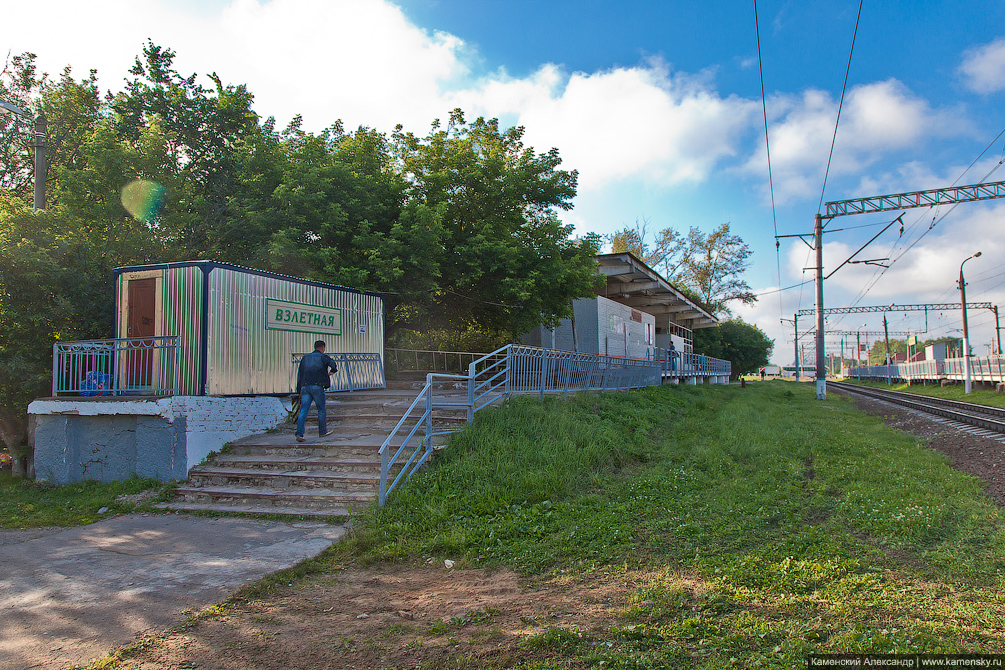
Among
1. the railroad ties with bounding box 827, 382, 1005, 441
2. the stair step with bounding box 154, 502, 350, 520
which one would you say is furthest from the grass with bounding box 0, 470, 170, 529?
the railroad ties with bounding box 827, 382, 1005, 441

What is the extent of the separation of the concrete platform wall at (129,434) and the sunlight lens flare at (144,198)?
6.67 meters

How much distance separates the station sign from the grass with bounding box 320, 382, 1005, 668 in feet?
14.5

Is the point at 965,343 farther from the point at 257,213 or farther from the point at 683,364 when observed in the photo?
the point at 257,213

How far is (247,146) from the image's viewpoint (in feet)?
50.4

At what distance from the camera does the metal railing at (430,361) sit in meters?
19.3

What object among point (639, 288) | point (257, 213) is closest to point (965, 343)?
point (639, 288)

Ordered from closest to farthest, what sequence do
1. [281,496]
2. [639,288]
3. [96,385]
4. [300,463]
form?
[281,496], [300,463], [96,385], [639,288]

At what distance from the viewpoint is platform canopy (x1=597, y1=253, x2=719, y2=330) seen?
24.3m

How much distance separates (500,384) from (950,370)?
4330cm

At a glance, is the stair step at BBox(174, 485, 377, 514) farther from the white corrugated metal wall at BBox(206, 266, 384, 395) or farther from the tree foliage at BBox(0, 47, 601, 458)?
the tree foliage at BBox(0, 47, 601, 458)

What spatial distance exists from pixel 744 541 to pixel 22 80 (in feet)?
80.7

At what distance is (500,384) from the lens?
10477 mm

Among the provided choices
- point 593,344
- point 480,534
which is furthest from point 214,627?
point 593,344

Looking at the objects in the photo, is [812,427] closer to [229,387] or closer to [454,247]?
[454,247]
